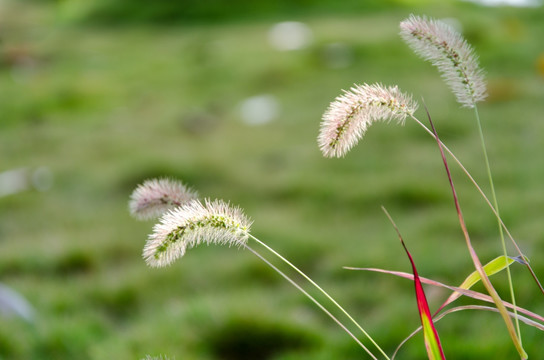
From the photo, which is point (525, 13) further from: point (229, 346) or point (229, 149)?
point (229, 346)

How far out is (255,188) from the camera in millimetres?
5012

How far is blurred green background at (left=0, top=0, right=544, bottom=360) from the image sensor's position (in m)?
2.51

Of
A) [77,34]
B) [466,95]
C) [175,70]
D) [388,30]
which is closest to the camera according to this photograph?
[466,95]

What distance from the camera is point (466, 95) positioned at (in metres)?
1.26

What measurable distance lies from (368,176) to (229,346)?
281cm

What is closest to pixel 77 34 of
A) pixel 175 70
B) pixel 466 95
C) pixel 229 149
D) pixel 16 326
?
pixel 175 70

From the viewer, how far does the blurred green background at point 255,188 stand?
2506 millimetres

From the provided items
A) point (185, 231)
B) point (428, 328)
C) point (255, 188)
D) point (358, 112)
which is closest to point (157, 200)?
point (185, 231)

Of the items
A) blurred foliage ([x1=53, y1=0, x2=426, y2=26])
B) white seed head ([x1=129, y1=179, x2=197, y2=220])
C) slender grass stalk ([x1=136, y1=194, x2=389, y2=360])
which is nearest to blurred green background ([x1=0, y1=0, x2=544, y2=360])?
white seed head ([x1=129, y1=179, x2=197, y2=220])

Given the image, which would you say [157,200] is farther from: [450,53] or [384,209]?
[450,53]

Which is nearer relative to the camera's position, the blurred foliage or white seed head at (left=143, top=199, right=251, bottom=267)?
white seed head at (left=143, top=199, right=251, bottom=267)

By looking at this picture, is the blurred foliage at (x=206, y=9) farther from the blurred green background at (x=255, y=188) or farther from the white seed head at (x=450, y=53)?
the white seed head at (x=450, y=53)

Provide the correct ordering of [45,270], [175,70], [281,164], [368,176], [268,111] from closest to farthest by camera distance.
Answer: [45,270], [368,176], [281,164], [268,111], [175,70]

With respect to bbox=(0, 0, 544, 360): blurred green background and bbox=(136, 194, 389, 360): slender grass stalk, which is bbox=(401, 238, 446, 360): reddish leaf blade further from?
bbox=(0, 0, 544, 360): blurred green background
